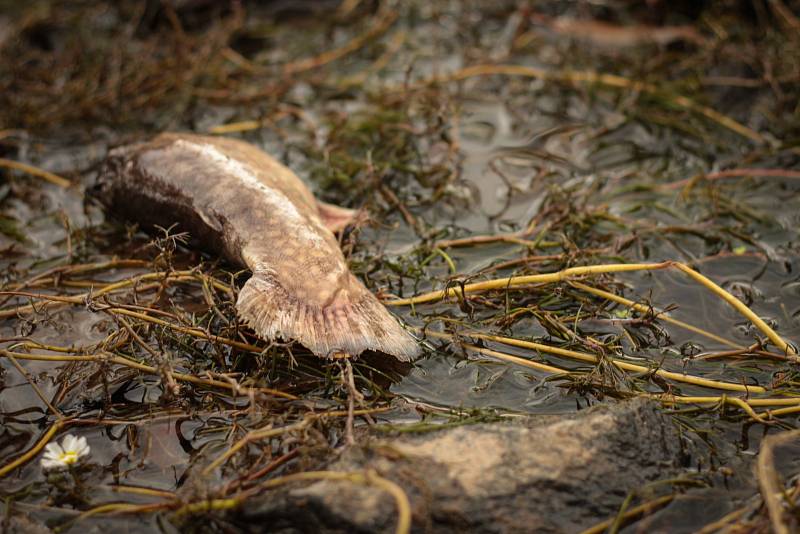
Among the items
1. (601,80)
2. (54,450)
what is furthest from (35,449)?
(601,80)

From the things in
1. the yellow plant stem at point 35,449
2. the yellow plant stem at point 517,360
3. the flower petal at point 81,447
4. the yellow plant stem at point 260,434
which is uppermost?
the yellow plant stem at point 260,434

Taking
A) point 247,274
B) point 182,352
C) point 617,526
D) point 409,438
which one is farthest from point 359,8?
point 617,526

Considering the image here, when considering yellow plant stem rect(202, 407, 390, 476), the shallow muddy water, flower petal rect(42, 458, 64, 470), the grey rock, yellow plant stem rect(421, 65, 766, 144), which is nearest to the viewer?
the grey rock

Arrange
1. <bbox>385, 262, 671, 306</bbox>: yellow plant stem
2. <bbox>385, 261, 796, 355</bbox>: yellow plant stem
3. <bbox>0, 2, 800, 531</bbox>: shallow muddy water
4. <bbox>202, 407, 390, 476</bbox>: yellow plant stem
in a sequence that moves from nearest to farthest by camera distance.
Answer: <bbox>202, 407, 390, 476</bbox>: yellow plant stem → <bbox>0, 2, 800, 531</bbox>: shallow muddy water → <bbox>385, 261, 796, 355</bbox>: yellow plant stem → <bbox>385, 262, 671, 306</bbox>: yellow plant stem

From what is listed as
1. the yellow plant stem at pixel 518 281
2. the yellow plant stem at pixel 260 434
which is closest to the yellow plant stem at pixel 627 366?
the yellow plant stem at pixel 518 281

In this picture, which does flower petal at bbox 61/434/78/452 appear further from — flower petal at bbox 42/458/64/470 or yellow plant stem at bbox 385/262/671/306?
yellow plant stem at bbox 385/262/671/306

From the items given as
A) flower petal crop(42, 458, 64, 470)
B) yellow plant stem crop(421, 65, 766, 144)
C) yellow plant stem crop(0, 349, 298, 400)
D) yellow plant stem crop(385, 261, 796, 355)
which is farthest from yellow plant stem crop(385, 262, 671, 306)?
yellow plant stem crop(421, 65, 766, 144)

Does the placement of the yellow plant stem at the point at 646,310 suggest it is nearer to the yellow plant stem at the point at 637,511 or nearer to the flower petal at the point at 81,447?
the yellow plant stem at the point at 637,511

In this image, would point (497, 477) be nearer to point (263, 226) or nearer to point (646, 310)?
point (646, 310)
